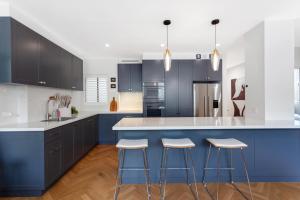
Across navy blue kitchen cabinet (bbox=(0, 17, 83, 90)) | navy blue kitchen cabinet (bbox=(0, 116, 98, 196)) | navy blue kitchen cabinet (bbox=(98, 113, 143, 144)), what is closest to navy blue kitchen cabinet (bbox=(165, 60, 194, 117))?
navy blue kitchen cabinet (bbox=(98, 113, 143, 144))

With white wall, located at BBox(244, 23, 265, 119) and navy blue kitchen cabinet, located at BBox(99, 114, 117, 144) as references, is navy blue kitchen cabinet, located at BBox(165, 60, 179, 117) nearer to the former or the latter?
navy blue kitchen cabinet, located at BBox(99, 114, 117, 144)

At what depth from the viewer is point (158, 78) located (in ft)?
15.0

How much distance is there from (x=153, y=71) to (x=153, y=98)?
0.72 meters

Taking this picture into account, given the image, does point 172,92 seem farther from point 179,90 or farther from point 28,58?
point 28,58

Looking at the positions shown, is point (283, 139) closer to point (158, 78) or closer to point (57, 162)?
point (158, 78)

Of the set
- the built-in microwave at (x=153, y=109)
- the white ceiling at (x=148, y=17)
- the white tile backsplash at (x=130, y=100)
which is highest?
the white ceiling at (x=148, y=17)

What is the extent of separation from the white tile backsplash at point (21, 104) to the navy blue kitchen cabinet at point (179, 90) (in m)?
2.88

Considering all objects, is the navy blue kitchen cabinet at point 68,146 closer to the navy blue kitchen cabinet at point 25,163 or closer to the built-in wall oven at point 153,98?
the navy blue kitchen cabinet at point 25,163

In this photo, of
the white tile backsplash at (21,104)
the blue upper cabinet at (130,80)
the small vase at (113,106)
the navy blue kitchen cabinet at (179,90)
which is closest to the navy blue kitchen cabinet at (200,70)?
the navy blue kitchen cabinet at (179,90)

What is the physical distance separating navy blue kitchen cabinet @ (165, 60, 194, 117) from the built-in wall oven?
160 millimetres

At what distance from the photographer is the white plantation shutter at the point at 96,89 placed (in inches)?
203

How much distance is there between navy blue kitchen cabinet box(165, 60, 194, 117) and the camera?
4.57 meters

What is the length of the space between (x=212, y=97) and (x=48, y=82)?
12.4 ft

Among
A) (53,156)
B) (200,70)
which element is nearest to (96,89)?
(53,156)
